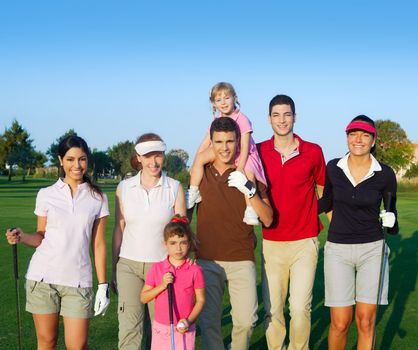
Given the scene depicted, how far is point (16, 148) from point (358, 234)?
2969 inches

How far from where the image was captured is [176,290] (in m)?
4.49

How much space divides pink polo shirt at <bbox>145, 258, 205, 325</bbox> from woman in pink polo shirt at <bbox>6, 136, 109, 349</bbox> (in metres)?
0.47

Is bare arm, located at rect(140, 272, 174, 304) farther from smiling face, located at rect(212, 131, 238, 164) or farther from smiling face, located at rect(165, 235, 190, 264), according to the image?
smiling face, located at rect(212, 131, 238, 164)

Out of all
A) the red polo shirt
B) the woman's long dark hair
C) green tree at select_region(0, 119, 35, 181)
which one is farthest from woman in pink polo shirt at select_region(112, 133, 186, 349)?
green tree at select_region(0, 119, 35, 181)

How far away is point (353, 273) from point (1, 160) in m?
73.2

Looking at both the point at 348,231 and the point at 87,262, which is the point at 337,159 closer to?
the point at 348,231

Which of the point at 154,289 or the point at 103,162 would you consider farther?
the point at 103,162

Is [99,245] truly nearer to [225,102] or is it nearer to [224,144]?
[224,144]

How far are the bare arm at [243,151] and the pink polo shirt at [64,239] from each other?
54.1 inches

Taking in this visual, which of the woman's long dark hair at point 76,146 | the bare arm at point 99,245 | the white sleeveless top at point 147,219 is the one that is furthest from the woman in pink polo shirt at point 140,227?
the woman's long dark hair at point 76,146

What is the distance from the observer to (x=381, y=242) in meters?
5.13

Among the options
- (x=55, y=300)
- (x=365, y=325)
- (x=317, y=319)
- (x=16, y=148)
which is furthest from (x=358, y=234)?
(x=16, y=148)

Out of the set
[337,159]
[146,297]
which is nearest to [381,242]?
[337,159]

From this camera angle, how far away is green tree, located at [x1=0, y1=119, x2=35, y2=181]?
241 ft
